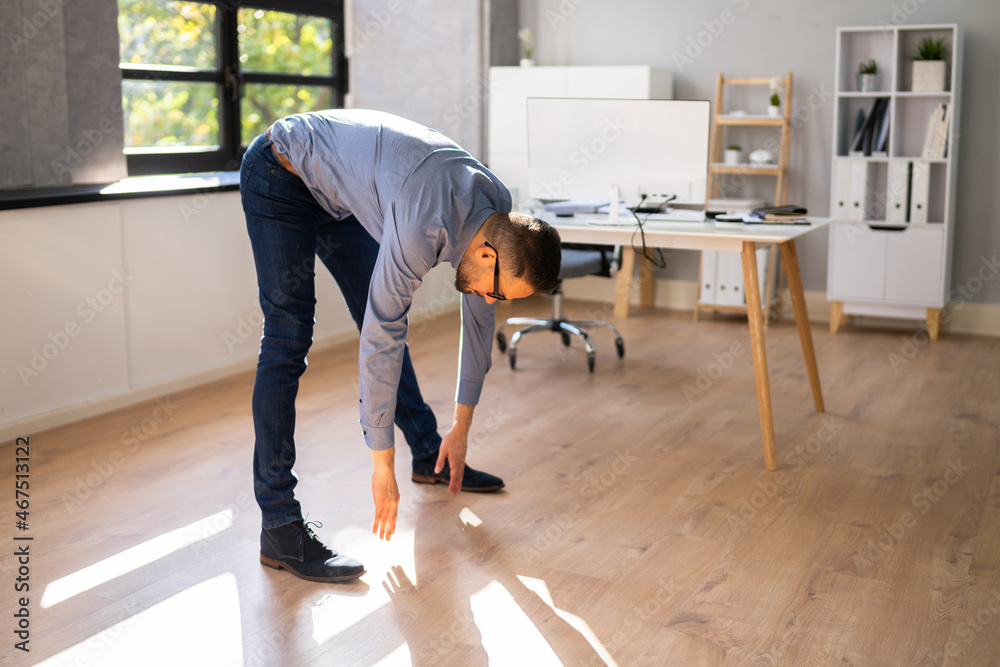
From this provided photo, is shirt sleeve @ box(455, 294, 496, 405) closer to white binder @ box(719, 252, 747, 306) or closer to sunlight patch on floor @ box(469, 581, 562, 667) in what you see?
sunlight patch on floor @ box(469, 581, 562, 667)

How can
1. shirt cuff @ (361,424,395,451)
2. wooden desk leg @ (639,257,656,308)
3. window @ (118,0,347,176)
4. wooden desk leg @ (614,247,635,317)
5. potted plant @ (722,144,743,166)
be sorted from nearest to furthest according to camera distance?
shirt cuff @ (361,424,395,451), window @ (118,0,347,176), potted plant @ (722,144,743,166), wooden desk leg @ (614,247,635,317), wooden desk leg @ (639,257,656,308)

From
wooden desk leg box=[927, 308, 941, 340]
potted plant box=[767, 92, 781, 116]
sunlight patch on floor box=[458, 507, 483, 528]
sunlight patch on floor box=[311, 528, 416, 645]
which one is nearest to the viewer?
sunlight patch on floor box=[311, 528, 416, 645]

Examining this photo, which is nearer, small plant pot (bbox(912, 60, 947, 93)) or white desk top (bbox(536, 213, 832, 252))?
white desk top (bbox(536, 213, 832, 252))

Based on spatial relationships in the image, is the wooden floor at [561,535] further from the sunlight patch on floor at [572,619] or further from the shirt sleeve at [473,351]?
the shirt sleeve at [473,351]

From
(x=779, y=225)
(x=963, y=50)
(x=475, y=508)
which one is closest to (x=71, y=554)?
(x=475, y=508)

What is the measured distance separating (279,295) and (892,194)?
371 centimetres

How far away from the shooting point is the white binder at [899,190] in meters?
4.74

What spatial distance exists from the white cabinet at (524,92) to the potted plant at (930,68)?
4.17ft

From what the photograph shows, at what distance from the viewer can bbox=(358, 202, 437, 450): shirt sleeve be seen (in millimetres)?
1726

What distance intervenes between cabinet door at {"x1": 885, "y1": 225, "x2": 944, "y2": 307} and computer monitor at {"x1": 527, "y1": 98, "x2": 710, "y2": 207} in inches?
78.1

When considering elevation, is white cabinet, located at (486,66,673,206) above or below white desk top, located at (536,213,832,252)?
above

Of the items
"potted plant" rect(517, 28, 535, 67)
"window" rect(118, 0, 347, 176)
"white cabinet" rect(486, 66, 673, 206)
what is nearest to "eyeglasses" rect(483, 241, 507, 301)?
"window" rect(118, 0, 347, 176)

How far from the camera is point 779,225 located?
124 inches

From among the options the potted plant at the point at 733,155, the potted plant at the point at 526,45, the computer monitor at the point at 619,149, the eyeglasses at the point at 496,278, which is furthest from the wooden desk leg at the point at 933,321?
the eyeglasses at the point at 496,278
